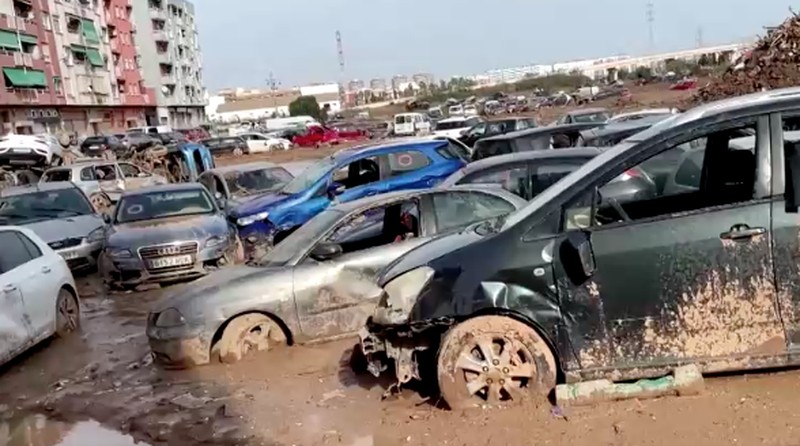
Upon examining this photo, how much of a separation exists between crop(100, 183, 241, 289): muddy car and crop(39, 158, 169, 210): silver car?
8.27m

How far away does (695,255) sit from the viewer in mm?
4648

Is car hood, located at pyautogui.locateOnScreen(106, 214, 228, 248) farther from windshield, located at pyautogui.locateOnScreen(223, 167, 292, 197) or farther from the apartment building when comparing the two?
the apartment building

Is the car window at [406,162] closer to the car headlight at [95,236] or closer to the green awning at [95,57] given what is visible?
the car headlight at [95,236]

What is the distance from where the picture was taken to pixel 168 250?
11305 millimetres

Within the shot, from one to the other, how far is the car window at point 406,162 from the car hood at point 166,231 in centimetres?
300

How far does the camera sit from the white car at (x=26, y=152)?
1200 inches

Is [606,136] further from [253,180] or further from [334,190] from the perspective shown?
[253,180]

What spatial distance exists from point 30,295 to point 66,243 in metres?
5.44

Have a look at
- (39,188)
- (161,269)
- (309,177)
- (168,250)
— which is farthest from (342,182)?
(39,188)

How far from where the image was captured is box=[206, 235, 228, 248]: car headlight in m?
11.4

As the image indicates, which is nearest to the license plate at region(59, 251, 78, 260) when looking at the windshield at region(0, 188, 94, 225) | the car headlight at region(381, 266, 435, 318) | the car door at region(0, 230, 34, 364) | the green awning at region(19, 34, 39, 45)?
the windshield at region(0, 188, 94, 225)

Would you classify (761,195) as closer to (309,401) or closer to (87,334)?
(309,401)

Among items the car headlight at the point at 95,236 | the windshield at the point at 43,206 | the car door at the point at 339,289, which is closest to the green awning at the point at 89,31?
the windshield at the point at 43,206

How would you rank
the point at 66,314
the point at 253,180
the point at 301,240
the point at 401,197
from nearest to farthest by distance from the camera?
the point at 301,240 → the point at 401,197 → the point at 66,314 → the point at 253,180
